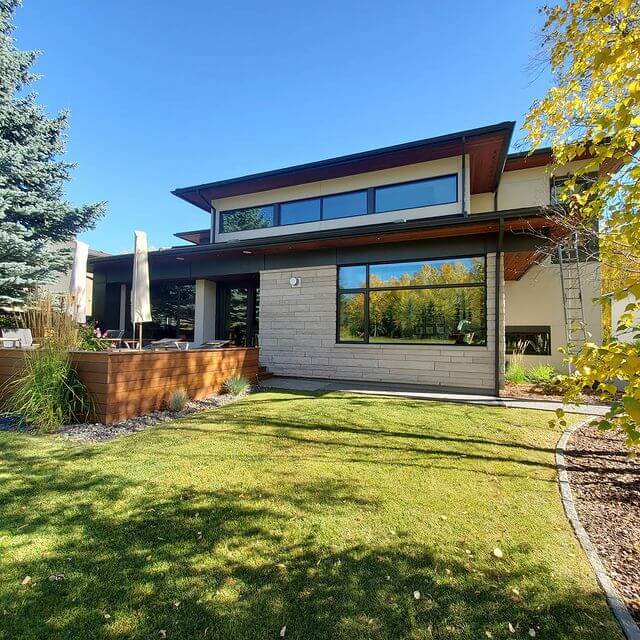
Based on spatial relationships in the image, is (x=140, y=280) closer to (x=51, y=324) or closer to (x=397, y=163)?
(x=51, y=324)

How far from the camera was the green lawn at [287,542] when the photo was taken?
1833mm

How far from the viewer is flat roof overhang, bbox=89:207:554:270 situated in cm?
777

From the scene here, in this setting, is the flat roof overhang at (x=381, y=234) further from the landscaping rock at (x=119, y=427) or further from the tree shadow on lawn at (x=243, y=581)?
the tree shadow on lawn at (x=243, y=581)

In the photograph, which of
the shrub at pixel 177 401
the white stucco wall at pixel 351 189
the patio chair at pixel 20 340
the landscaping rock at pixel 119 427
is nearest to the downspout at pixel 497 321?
the white stucco wall at pixel 351 189

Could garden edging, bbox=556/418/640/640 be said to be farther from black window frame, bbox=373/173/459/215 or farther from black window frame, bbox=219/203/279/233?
black window frame, bbox=219/203/279/233

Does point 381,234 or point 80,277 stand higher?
point 381,234

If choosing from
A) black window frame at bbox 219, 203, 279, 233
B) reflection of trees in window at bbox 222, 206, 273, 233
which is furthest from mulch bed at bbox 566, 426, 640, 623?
reflection of trees in window at bbox 222, 206, 273, 233

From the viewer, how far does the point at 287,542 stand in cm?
249

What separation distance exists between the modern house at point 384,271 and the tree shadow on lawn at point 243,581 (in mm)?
6830

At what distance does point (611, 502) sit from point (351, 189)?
35.1 ft

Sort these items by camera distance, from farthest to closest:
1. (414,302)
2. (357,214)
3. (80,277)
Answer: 1. (357,214)
2. (414,302)
3. (80,277)

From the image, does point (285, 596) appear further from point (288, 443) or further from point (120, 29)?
point (120, 29)

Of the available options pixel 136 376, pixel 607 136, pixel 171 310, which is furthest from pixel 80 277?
pixel 607 136

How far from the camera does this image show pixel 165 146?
16.5 meters
